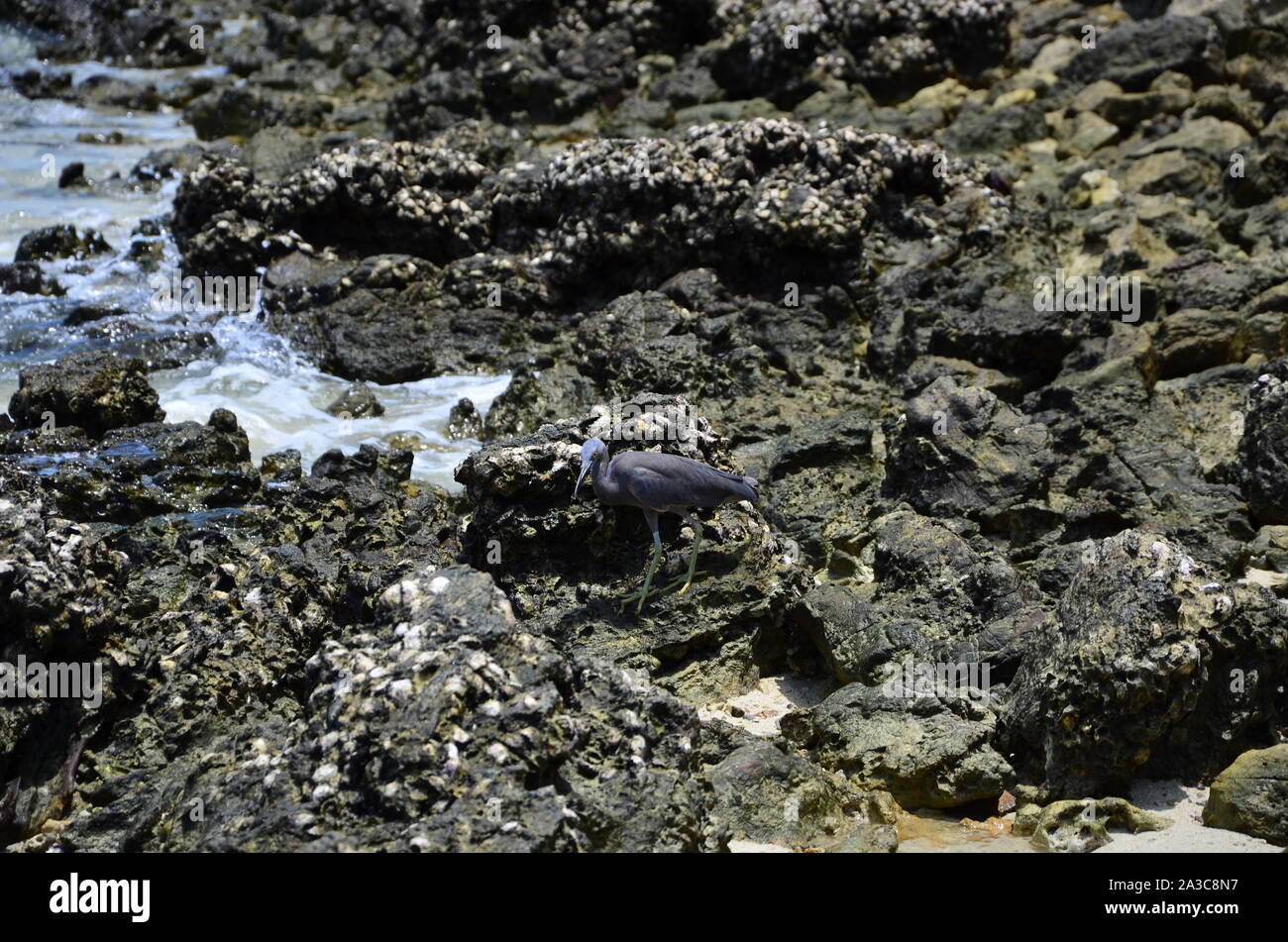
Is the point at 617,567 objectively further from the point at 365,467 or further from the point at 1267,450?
the point at 1267,450

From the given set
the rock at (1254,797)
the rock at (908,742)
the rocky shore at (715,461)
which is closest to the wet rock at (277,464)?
the rocky shore at (715,461)

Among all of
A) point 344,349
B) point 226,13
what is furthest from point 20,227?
point 226,13

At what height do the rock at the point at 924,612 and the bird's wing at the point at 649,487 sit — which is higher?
the bird's wing at the point at 649,487

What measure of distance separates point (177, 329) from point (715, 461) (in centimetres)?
787

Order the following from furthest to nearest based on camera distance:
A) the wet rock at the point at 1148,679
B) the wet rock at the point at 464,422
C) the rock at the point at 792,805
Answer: the wet rock at the point at 464,422
the wet rock at the point at 1148,679
the rock at the point at 792,805

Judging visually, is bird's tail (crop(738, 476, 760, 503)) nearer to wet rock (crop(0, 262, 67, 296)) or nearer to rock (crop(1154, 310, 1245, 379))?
rock (crop(1154, 310, 1245, 379))

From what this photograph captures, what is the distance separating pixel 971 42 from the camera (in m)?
18.0

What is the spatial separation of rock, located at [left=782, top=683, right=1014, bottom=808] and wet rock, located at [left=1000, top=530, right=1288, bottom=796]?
271 millimetres

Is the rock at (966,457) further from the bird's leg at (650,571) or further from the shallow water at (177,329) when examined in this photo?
the shallow water at (177,329)

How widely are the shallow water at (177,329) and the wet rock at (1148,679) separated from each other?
5.84 meters

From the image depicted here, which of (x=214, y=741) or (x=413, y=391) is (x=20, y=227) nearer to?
(x=413, y=391)

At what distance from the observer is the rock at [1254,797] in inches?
225

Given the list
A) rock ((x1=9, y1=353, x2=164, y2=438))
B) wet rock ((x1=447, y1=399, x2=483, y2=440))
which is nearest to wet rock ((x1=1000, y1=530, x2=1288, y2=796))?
wet rock ((x1=447, y1=399, x2=483, y2=440))

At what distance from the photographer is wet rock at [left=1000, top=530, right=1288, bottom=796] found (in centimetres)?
625
